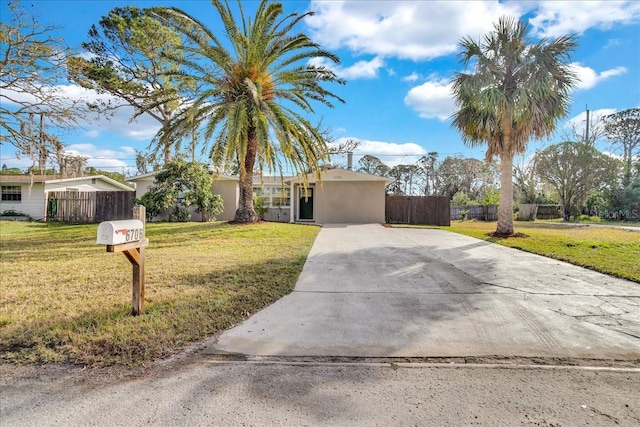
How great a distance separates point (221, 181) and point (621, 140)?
3568cm

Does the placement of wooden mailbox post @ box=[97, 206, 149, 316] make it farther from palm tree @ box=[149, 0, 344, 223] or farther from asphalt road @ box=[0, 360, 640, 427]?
palm tree @ box=[149, 0, 344, 223]

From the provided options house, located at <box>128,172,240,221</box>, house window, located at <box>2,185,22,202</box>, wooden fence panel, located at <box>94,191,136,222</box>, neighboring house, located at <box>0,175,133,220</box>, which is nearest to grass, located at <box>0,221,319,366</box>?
house, located at <box>128,172,240,221</box>

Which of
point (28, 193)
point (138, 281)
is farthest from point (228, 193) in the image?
point (138, 281)

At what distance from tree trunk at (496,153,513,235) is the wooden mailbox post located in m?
11.8

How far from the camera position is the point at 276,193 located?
20.3m

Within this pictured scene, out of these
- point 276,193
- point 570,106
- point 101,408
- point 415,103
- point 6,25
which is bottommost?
point 101,408

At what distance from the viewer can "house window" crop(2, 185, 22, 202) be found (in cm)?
2103

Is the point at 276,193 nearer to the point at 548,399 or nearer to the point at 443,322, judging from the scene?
the point at 443,322

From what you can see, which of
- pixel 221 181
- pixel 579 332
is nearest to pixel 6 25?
pixel 221 181

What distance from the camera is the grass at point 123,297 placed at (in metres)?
3.09

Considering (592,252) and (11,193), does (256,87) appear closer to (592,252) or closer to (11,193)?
(592,252)

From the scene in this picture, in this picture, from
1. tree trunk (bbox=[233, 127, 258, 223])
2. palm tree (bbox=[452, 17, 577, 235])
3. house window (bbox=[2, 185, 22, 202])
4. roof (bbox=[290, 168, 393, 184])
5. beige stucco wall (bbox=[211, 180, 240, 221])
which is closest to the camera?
palm tree (bbox=[452, 17, 577, 235])

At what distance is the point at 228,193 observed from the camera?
19688 mm

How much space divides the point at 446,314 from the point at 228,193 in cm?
1723
